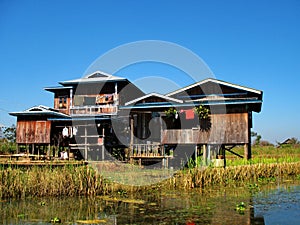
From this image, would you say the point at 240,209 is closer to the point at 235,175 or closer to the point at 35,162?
the point at 235,175

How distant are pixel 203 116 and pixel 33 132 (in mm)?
12240

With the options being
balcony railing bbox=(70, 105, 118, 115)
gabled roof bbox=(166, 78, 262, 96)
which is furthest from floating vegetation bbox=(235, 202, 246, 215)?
balcony railing bbox=(70, 105, 118, 115)

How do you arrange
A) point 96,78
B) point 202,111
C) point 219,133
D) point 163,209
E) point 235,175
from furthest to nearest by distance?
point 96,78 < point 219,133 < point 202,111 < point 235,175 < point 163,209

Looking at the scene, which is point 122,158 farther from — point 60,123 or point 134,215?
point 134,215

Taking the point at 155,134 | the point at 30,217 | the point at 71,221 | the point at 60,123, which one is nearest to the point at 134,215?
the point at 71,221

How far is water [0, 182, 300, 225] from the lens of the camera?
757 cm

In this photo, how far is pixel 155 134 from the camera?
70.2ft

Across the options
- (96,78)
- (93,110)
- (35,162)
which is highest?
(96,78)

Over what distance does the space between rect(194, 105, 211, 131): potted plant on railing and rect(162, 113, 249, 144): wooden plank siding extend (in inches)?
7.3

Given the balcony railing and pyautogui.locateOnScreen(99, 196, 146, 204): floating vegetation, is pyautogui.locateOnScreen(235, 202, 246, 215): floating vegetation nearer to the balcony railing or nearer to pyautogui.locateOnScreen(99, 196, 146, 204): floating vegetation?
pyautogui.locateOnScreen(99, 196, 146, 204): floating vegetation

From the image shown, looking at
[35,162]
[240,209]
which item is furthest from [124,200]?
[35,162]

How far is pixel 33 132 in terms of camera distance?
23.2m

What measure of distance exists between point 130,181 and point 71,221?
423 cm

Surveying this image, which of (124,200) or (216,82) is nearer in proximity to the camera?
(124,200)
